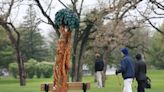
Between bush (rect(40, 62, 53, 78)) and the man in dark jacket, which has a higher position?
the man in dark jacket

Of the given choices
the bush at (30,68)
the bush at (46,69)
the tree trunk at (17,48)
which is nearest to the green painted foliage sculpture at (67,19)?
the tree trunk at (17,48)

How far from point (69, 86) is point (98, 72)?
40.0 ft

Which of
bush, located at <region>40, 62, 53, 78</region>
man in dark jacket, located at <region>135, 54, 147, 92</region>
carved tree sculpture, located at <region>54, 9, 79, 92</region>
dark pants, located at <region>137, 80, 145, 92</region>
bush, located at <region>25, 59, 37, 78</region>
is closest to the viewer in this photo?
carved tree sculpture, located at <region>54, 9, 79, 92</region>

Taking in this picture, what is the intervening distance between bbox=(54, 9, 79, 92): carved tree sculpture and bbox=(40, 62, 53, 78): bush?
61104 mm

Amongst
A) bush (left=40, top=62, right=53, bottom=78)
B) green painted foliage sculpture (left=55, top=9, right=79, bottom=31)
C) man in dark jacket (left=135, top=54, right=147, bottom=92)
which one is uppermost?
green painted foliage sculpture (left=55, top=9, right=79, bottom=31)

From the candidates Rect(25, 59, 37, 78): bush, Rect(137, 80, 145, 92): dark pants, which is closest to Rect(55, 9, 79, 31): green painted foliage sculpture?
Rect(137, 80, 145, 92): dark pants

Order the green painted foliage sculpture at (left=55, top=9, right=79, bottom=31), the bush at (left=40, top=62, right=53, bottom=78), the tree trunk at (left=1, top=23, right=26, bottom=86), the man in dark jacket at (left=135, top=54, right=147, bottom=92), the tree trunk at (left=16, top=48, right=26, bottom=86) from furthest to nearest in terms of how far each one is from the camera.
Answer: the bush at (left=40, top=62, right=53, bottom=78)
the tree trunk at (left=16, top=48, right=26, bottom=86)
the tree trunk at (left=1, top=23, right=26, bottom=86)
the man in dark jacket at (left=135, top=54, right=147, bottom=92)
the green painted foliage sculpture at (left=55, top=9, right=79, bottom=31)

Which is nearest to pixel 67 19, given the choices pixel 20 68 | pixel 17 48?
pixel 17 48

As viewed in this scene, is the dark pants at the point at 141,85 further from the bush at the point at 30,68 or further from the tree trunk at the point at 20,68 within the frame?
the bush at the point at 30,68

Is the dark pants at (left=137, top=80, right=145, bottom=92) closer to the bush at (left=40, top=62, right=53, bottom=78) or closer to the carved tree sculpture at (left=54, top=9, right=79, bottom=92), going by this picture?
the carved tree sculpture at (left=54, top=9, right=79, bottom=92)

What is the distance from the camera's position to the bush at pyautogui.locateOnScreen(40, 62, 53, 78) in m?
78.6

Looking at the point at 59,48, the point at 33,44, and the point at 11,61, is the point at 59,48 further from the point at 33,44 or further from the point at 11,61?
the point at 33,44

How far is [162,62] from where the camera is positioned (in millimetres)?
103062

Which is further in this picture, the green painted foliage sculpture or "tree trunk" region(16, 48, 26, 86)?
"tree trunk" region(16, 48, 26, 86)
